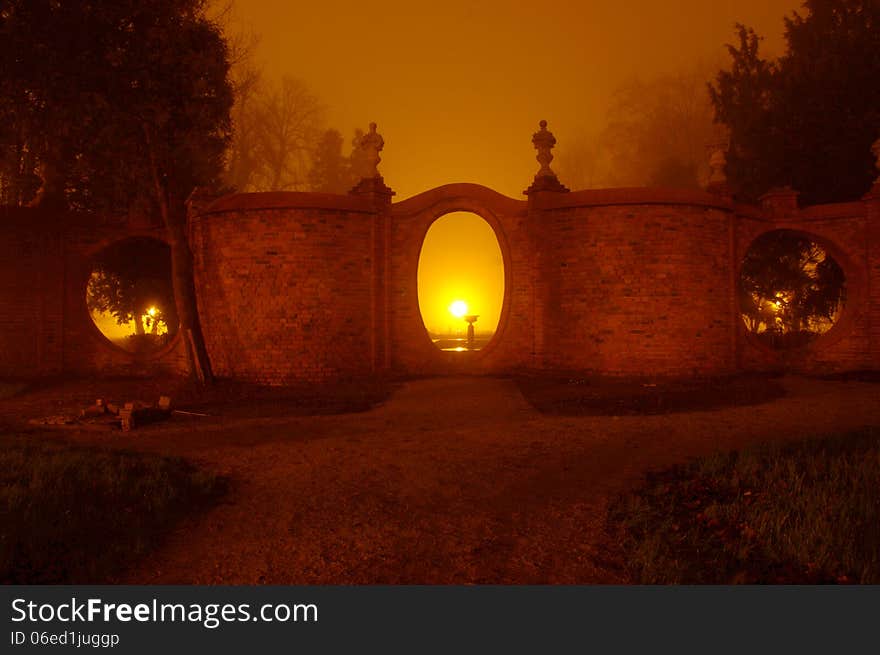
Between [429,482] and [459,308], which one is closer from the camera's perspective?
[429,482]

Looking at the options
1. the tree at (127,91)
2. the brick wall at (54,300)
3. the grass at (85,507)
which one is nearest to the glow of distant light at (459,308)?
the brick wall at (54,300)

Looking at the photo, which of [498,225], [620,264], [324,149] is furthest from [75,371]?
[324,149]

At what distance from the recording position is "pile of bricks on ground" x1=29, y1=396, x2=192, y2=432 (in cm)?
819

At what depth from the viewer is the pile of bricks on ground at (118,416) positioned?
8.19 meters

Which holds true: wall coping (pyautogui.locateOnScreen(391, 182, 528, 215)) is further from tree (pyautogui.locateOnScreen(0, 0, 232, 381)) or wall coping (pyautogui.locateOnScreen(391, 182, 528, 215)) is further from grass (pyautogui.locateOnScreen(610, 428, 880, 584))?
grass (pyautogui.locateOnScreen(610, 428, 880, 584))

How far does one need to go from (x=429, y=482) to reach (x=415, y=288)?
8.40 m

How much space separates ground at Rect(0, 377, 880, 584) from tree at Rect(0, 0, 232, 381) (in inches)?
213

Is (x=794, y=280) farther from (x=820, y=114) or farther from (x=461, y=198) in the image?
(x=461, y=198)

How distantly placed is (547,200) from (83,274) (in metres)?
11.5

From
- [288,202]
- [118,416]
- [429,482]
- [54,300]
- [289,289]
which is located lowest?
[429,482]

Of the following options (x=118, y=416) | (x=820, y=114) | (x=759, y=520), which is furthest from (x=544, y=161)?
(x=759, y=520)

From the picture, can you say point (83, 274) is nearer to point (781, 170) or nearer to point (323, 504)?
point (323, 504)

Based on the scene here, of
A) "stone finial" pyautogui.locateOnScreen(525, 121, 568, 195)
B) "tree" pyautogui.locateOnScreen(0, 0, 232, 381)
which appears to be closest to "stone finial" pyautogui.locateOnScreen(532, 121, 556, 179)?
"stone finial" pyautogui.locateOnScreen(525, 121, 568, 195)

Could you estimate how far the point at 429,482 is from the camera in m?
5.32
